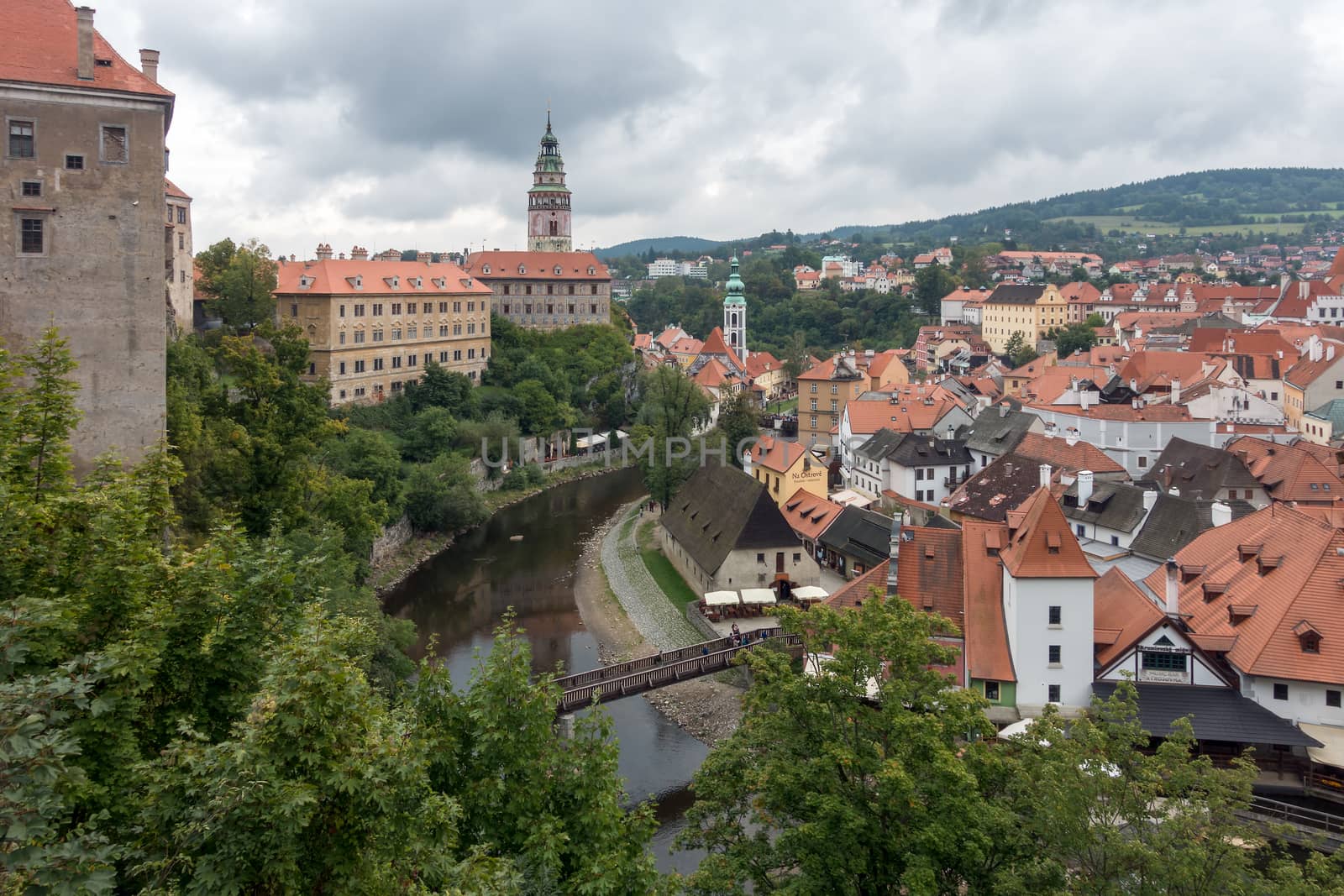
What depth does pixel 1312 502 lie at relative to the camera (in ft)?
107

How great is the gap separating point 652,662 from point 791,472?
53.8 feet

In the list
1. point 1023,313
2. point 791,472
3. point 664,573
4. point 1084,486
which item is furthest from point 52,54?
point 1023,313

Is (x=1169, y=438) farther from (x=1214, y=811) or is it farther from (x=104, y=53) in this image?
(x=104, y=53)

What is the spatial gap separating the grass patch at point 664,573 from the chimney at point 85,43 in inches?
841

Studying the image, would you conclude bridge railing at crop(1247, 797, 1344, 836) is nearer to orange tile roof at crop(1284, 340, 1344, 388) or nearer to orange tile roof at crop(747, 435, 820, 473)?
orange tile roof at crop(747, 435, 820, 473)

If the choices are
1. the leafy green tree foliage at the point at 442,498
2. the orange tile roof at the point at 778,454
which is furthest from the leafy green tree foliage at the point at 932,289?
the leafy green tree foliage at the point at 442,498

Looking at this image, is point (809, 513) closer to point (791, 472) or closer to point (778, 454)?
point (791, 472)

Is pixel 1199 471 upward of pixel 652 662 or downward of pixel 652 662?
upward

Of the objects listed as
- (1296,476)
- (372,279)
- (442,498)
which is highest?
(372,279)

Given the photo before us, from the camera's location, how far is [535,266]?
3024 inches

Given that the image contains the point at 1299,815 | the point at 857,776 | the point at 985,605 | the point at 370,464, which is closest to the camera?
the point at 857,776

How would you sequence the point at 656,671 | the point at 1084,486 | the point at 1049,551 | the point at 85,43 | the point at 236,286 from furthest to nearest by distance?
the point at 236,286
the point at 1084,486
the point at 656,671
the point at 1049,551
the point at 85,43

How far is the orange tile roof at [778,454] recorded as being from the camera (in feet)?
129

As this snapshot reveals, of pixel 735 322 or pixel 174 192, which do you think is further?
pixel 735 322
